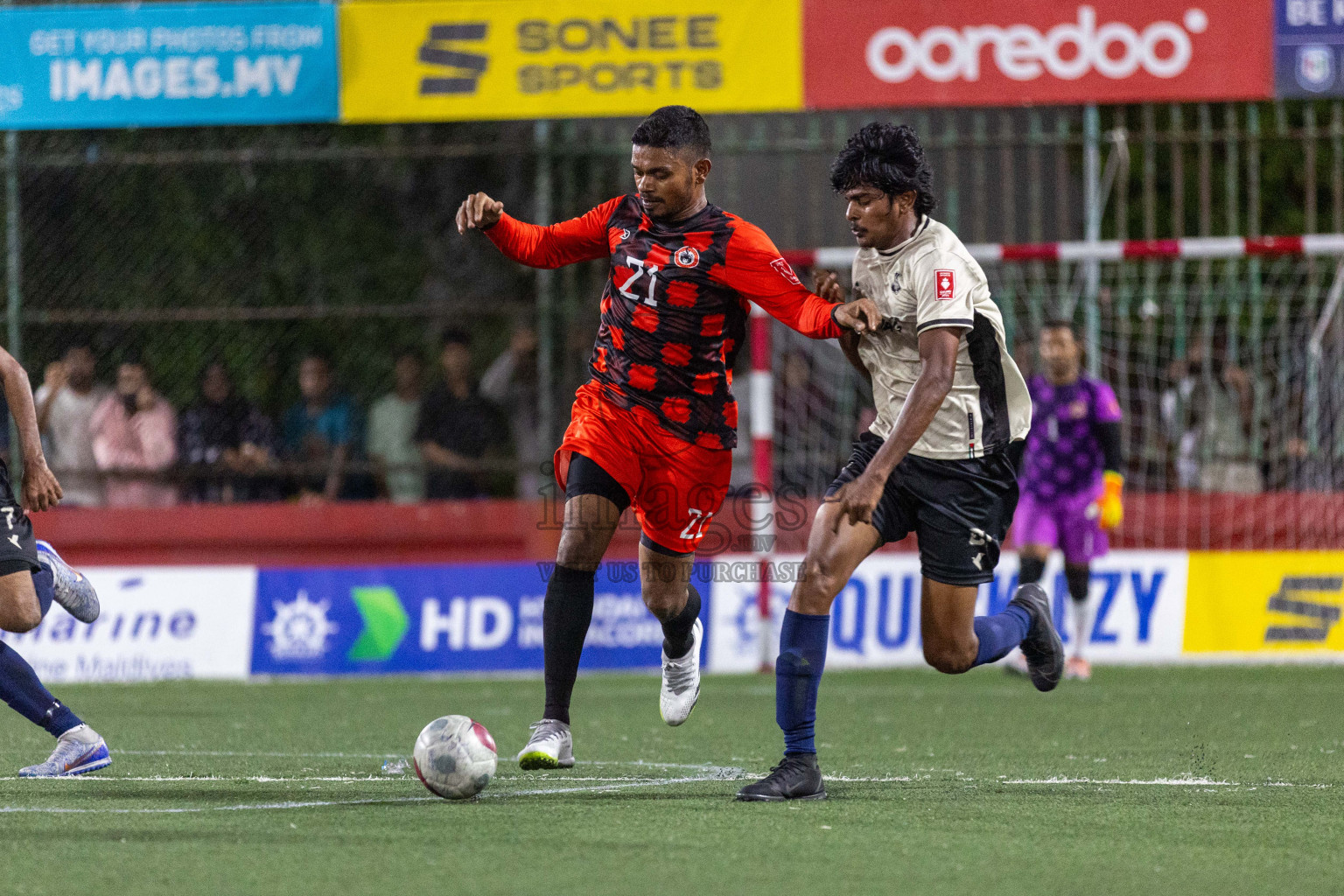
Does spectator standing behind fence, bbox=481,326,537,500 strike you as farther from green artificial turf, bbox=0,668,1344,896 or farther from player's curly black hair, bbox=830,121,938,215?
Result: player's curly black hair, bbox=830,121,938,215

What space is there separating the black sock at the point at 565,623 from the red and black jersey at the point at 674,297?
664 mm

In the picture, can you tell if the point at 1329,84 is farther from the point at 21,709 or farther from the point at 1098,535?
the point at 21,709

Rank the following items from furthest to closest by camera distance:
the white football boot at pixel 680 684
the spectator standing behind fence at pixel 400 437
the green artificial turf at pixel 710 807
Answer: the spectator standing behind fence at pixel 400 437 → the white football boot at pixel 680 684 → the green artificial turf at pixel 710 807

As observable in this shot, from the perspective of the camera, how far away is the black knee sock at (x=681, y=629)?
6.60 metres

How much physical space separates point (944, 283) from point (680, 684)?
2.09m

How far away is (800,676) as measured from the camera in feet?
17.7

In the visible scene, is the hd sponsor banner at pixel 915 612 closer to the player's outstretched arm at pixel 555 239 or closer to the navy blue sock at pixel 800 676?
the player's outstretched arm at pixel 555 239

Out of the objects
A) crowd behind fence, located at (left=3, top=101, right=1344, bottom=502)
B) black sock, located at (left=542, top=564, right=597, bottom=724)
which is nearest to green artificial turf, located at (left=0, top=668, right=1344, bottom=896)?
black sock, located at (left=542, top=564, right=597, bottom=724)

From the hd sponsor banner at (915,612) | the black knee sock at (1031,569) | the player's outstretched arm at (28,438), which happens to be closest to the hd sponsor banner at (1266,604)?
the hd sponsor banner at (915,612)

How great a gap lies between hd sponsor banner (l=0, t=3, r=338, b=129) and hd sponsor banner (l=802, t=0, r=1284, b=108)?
3687mm

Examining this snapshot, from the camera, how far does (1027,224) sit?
14594mm

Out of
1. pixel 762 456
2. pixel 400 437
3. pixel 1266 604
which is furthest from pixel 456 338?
pixel 1266 604

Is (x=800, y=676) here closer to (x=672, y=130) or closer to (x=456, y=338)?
(x=672, y=130)

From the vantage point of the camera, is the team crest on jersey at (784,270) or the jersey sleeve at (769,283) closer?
the jersey sleeve at (769,283)
